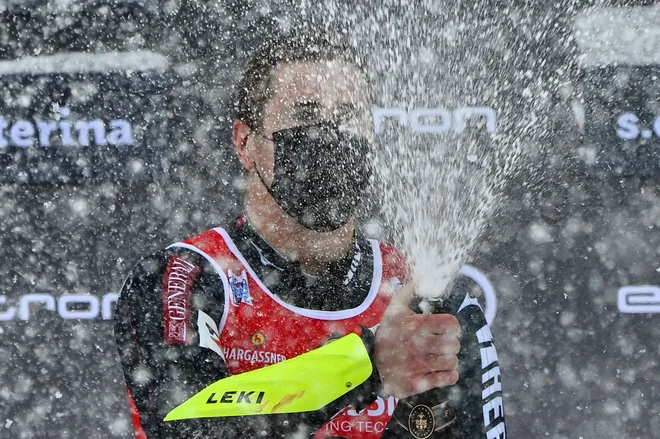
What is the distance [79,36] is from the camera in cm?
224

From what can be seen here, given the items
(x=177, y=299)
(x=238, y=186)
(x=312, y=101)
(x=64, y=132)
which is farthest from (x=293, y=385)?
(x=64, y=132)

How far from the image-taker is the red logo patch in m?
1.36

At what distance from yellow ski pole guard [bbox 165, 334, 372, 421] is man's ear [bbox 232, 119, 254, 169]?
577 mm

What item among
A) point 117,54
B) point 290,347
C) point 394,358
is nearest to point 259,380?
point 394,358

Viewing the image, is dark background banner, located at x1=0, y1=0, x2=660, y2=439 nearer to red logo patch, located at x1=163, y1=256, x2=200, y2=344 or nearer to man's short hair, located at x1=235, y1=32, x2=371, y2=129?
man's short hair, located at x1=235, y1=32, x2=371, y2=129

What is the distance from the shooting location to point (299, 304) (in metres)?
1.67

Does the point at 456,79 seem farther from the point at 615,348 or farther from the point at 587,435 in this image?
the point at 587,435

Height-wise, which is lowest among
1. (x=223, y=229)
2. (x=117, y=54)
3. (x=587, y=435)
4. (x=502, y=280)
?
(x=587, y=435)

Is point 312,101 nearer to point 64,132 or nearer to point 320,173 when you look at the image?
point 320,173

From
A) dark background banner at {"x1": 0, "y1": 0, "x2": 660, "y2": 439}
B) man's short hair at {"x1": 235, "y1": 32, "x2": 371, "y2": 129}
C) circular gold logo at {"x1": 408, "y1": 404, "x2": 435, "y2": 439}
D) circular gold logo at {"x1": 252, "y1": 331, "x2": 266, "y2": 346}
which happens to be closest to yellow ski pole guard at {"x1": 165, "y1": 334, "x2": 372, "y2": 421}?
circular gold logo at {"x1": 408, "y1": 404, "x2": 435, "y2": 439}

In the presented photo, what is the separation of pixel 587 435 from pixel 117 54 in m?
1.75

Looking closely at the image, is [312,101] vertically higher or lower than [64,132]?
higher

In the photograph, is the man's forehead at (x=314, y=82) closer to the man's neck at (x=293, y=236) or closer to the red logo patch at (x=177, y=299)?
the man's neck at (x=293, y=236)

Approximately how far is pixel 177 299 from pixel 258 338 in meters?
0.27
